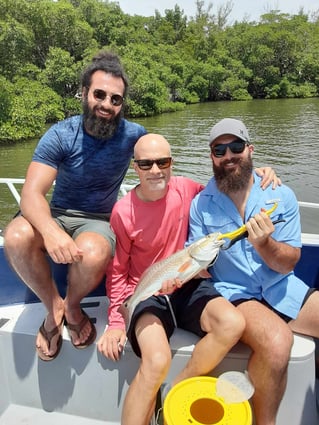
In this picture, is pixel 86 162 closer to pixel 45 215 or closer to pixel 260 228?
pixel 45 215

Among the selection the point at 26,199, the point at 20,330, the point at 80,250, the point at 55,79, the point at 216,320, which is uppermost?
the point at 55,79

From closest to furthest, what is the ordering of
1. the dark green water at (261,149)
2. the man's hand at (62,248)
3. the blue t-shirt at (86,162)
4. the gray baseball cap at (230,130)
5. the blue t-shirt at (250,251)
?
1. the man's hand at (62,248)
2. the blue t-shirt at (250,251)
3. the gray baseball cap at (230,130)
4. the blue t-shirt at (86,162)
5. the dark green water at (261,149)

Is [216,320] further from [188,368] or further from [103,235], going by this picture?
[103,235]

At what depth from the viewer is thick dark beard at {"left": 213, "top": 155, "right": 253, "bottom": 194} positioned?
2.46 m

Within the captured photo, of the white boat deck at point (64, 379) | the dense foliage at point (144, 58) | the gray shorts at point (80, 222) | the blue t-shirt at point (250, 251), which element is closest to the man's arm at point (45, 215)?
the gray shorts at point (80, 222)

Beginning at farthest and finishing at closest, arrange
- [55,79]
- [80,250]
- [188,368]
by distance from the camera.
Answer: [55,79] < [80,250] < [188,368]

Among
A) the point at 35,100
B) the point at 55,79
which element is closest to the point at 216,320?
the point at 35,100

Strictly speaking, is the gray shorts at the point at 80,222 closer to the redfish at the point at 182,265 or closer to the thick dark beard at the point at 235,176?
the redfish at the point at 182,265

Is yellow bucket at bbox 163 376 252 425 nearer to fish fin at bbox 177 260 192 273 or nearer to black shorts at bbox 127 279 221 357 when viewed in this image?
black shorts at bbox 127 279 221 357

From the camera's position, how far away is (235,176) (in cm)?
246

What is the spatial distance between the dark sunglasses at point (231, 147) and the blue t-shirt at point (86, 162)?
65 centimetres

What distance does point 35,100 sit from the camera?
2480cm

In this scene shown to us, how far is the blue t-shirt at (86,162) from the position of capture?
2.67 metres

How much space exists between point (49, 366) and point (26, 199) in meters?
1.05
